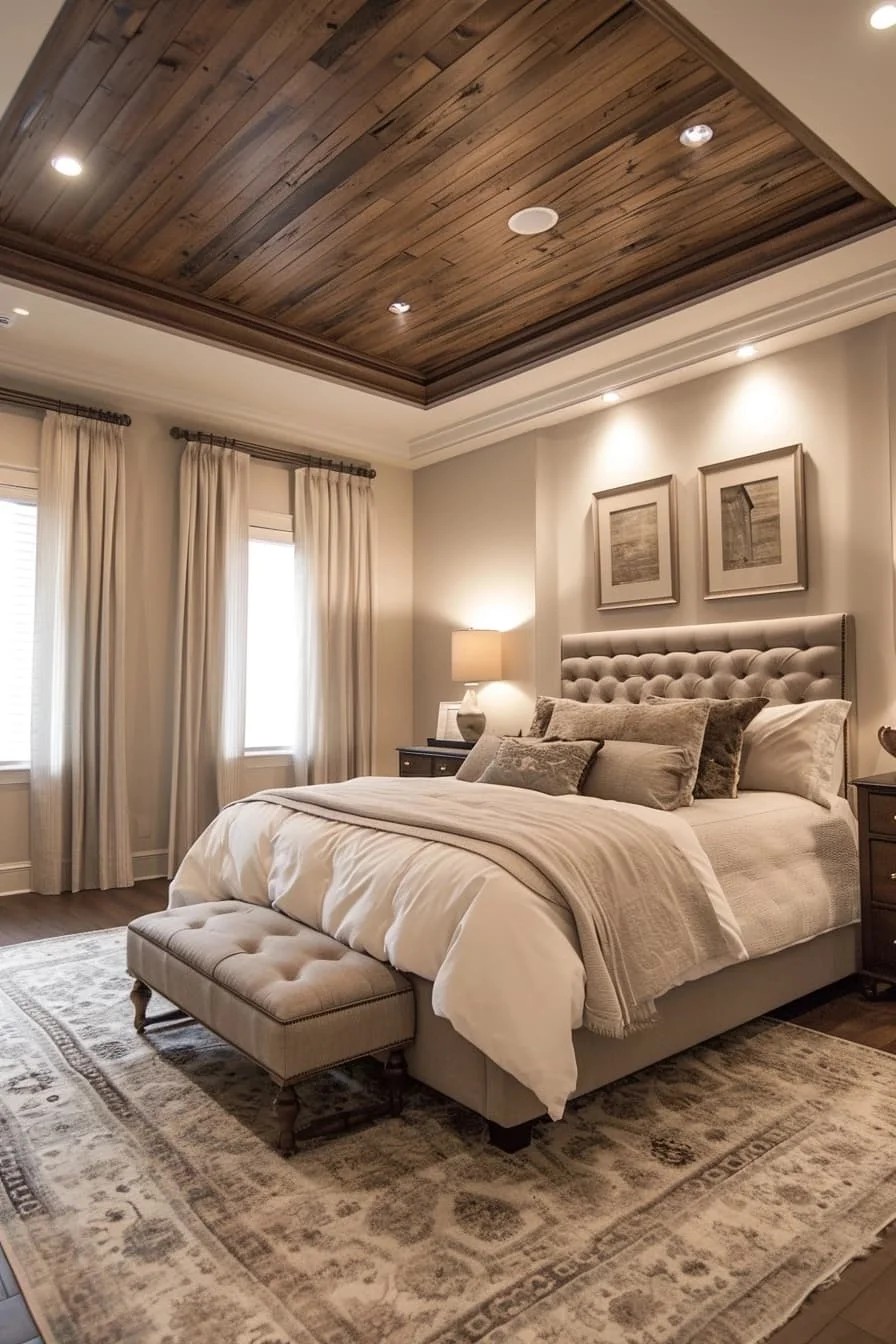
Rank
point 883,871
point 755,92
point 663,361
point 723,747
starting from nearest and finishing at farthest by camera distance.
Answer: point 755,92
point 883,871
point 723,747
point 663,361

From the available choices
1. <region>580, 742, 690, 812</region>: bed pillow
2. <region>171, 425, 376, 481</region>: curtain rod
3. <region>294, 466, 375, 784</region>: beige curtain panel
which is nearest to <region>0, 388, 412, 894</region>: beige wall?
<region>171, 425, 376, 481</region>: curtain rod

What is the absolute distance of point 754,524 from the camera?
4422mm

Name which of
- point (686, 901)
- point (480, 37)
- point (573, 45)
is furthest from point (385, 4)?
point (686, 901)

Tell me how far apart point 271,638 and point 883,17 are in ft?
14.8

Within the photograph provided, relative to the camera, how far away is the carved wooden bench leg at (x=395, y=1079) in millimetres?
2367

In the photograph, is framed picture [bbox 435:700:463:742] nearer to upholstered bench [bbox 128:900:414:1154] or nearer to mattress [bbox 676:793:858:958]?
mattress [bbox 676:793:858:958]

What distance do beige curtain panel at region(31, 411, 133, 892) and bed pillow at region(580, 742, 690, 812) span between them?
116 inches

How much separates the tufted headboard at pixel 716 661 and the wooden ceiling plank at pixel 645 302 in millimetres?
1553

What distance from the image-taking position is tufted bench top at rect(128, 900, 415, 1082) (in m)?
2.17

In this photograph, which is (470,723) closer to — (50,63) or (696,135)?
(696,135)

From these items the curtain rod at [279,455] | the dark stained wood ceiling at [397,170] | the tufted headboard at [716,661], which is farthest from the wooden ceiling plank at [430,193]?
the tufted headboard at [716,661]

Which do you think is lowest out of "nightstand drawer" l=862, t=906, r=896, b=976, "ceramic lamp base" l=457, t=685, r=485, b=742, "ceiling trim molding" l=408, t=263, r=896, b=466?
"nightstand drawer" l=862, t=906, r=896, b=976

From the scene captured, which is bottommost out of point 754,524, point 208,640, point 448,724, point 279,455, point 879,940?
point 879,940

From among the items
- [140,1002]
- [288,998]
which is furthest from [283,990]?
[140,1002]
